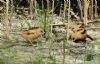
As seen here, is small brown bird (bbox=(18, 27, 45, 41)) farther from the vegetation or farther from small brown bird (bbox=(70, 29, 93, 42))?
small brown bird (bbox=(70, 29, 93, 42))

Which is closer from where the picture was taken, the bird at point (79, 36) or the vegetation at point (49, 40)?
the vegetation at point (49, 40)

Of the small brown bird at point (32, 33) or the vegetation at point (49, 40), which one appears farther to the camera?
the small brown bird at point (32, 33)

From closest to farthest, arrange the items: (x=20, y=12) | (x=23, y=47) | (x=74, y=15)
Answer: (x=23, y=47), (x=74, y=15), (x=20, y=12)

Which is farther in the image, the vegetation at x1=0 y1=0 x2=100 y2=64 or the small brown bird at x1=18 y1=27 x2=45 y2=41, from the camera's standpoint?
the small brown bird at x1=18 y1=27 x2=45 y2=41

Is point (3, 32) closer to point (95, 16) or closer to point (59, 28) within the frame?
point (59, 28)

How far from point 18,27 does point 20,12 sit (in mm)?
609

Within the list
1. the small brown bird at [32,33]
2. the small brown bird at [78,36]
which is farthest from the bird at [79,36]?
the small brown bird at [32,33]

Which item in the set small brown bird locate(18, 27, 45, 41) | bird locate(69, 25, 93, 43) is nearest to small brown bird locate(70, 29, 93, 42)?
bird locate(69, 25, 93, 43)

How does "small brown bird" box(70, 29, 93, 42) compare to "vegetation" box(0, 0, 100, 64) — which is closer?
"vegetation" box(0, 0, 100, 64)

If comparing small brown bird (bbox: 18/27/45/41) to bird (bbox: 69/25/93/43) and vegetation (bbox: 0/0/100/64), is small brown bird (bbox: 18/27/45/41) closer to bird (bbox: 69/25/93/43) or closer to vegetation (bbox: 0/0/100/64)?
vegetation (bbox: 0/0/100/64)

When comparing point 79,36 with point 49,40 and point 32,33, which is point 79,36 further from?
point 32,33

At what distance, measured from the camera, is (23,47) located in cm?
261

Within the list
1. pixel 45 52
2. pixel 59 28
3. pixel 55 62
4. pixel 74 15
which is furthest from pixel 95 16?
pixel 55 62

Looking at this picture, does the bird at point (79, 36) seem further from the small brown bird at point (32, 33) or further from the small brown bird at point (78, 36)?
the small brown bird at point (32, 33)
